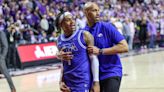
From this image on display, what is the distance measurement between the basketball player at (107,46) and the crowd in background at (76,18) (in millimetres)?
8915

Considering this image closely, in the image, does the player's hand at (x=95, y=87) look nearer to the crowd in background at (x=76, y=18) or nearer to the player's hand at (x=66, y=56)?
the player's hand at (x=66, y=56)

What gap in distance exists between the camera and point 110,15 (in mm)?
26172

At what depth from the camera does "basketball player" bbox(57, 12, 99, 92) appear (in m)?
4.82

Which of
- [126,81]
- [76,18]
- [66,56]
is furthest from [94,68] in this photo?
[76,18]

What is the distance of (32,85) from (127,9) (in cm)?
1857

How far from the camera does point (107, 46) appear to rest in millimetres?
5328

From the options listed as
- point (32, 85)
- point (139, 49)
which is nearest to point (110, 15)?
point (139, 49)

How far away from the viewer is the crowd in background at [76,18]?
1891cm

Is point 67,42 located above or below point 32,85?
above

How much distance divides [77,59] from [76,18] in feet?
58.1

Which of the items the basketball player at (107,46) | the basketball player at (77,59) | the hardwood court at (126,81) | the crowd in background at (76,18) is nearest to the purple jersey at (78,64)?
the basketball player at (77,59)

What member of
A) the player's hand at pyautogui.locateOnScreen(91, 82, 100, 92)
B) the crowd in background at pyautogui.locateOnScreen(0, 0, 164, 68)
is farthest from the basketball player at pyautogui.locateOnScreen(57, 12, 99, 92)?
the crowd in background at pyautogui.locateOnScreen(0, 0, 164, 68)

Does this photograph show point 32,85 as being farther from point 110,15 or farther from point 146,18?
point 146,18

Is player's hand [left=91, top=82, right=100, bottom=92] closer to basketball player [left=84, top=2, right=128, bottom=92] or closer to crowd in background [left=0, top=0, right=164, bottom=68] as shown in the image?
basketball player [left=84, top=2, right=128, bottom=92]
